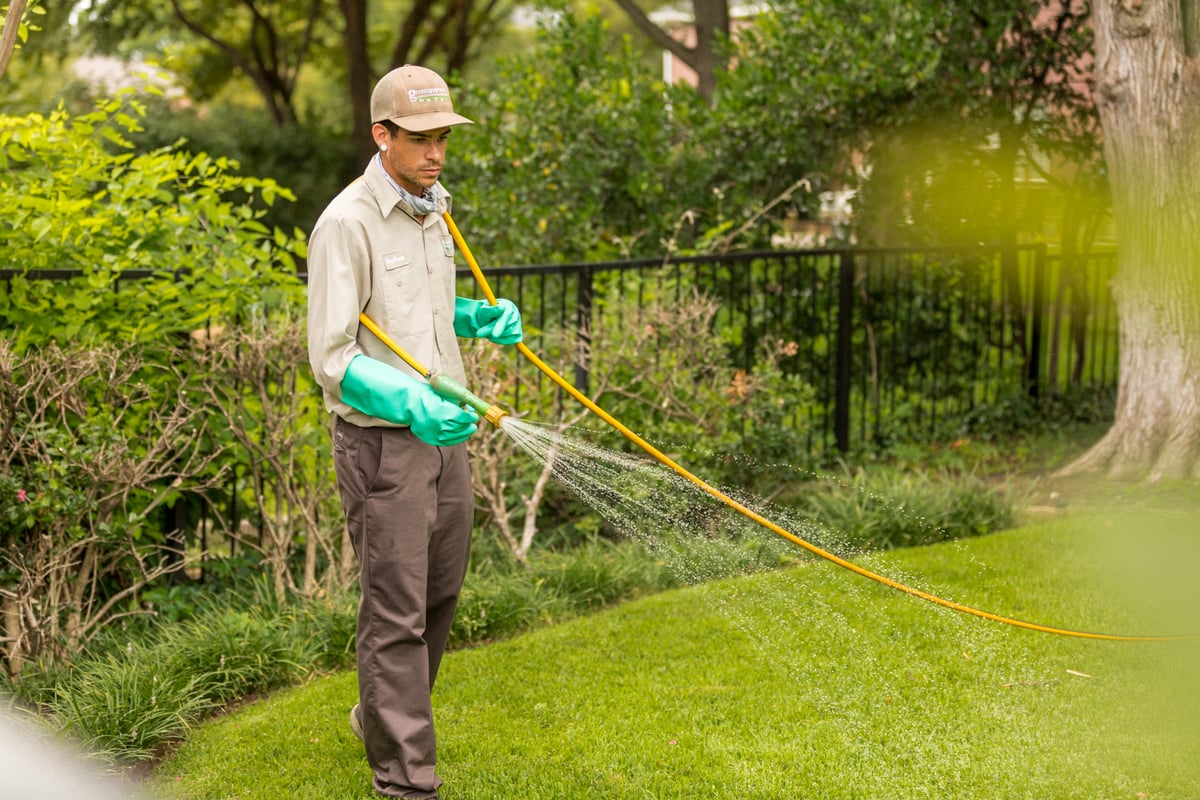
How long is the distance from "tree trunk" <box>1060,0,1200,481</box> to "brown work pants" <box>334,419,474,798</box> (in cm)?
467

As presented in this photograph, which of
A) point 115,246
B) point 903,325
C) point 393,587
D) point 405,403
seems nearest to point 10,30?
point 115,246

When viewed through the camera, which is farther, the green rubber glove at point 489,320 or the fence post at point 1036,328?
the fence post at point 1036,328

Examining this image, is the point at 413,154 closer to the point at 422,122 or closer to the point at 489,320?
the point at 422,122

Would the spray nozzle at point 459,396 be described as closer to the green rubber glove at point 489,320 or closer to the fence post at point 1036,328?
the green rubber glove at point 489,320

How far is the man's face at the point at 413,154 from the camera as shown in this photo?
10.8ft

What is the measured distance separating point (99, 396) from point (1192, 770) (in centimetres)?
375

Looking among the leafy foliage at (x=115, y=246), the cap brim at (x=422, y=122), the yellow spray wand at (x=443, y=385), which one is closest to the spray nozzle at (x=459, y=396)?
the yellow spray wand at (x=443, y=385)

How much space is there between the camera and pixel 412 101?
3.22m

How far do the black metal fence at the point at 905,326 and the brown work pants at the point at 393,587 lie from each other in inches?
162

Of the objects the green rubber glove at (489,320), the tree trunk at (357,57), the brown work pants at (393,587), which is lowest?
the brown work pants at (393,587)

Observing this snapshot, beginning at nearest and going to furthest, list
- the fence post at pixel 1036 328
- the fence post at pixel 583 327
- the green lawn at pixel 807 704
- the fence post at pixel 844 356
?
1. the green lawn at pixel 807 704
2. the fence post at pixel 583 327
3. the fence post at pixel 844 356
4. the fence post at pixel 1036 328

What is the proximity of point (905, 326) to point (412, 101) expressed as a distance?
6057 millimetres

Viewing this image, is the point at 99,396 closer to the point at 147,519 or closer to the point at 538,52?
the point at 147,519

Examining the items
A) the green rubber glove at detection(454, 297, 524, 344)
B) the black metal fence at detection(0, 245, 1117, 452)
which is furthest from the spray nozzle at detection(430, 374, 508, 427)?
the black metal fence at detection(0, 245, 1117, 452)
